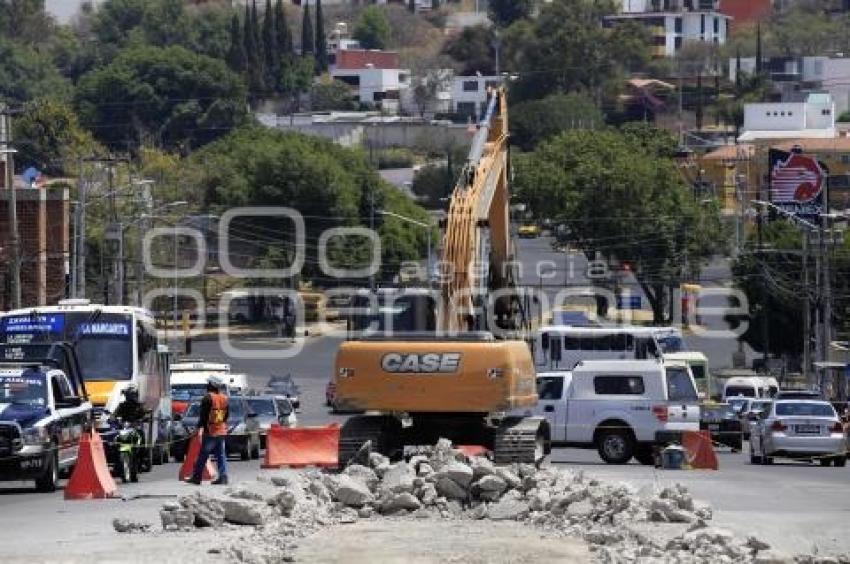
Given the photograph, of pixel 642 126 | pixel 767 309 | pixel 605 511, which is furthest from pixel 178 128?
pixel 605 511

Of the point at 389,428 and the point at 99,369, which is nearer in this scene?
the point at 389,428

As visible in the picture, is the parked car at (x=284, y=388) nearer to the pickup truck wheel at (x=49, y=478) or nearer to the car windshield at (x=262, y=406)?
the car windshield at (x=262, y=406)

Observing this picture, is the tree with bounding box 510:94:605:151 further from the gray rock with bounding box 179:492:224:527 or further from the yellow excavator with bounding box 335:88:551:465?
the gray rock with bounding box 179:492:224:527

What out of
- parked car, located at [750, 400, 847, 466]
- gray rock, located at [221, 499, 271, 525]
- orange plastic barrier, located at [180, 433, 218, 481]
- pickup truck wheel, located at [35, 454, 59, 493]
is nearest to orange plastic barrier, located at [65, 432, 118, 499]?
pickup truck wheel, located at [35, 454, 59, 493]

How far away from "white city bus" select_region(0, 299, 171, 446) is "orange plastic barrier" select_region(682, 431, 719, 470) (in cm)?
882

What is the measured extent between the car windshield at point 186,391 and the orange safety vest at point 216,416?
2309 cm

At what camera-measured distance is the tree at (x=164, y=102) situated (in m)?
188

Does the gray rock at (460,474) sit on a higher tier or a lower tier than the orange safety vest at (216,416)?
lower

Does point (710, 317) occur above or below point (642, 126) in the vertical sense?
below

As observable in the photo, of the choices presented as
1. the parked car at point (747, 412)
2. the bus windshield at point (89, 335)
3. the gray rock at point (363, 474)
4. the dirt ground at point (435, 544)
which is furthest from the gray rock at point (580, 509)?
the parked car at point (747, 412)

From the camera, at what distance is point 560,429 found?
1692 inches

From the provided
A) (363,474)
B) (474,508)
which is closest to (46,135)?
(363,474)

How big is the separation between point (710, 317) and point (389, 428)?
89.2 metres

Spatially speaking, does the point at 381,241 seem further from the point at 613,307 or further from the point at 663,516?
the point at 663,516
